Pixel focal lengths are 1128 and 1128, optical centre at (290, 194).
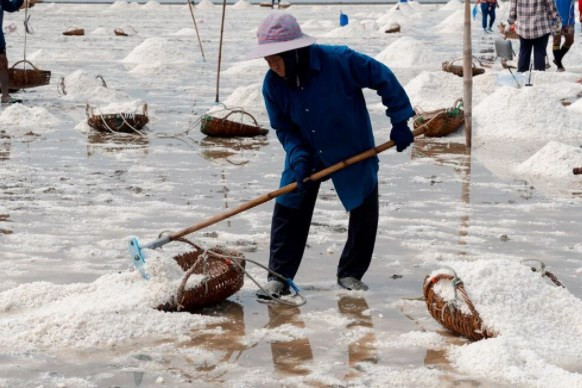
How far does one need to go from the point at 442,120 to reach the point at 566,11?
476cm

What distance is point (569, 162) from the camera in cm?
725

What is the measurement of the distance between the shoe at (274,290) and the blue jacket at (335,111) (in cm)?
35

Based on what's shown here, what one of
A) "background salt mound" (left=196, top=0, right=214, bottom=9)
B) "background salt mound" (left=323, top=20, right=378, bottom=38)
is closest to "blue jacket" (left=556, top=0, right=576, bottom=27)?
"background salt mound" (left=323, top=20, right=378, bottom=38)

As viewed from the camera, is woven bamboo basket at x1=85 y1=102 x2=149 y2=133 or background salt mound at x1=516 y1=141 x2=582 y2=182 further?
woven bamboo basket at x1=85 y1=102 x2=149 y2=133

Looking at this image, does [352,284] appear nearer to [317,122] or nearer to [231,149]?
[317,122]

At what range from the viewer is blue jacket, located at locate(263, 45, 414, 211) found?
4.40 meters

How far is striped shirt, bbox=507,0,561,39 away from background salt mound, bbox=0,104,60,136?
4763mm

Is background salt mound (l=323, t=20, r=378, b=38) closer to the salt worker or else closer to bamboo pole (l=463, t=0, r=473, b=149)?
bamboo pole (l=463, t=0, r=473, b=149)

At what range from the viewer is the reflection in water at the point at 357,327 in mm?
3891

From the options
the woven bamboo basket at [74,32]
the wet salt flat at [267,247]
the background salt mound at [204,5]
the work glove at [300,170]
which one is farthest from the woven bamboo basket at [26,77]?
the background salt mound at [204,5]

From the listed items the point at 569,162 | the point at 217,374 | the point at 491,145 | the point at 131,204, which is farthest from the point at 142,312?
the point at 491,145

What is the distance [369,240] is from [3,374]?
1647 mm

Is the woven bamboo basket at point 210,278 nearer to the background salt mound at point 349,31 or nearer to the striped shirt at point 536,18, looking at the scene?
the striped shirt at point 536,18

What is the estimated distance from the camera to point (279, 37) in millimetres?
4297
